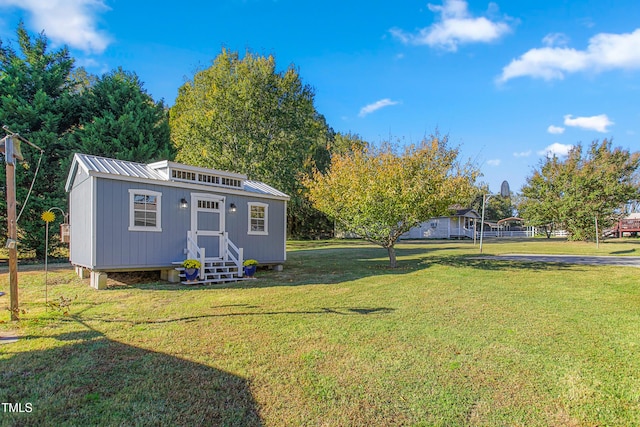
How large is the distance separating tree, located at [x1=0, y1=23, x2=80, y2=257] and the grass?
9.04m

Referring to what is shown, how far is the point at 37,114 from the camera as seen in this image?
14.5 metres

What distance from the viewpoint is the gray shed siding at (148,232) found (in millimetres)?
8305

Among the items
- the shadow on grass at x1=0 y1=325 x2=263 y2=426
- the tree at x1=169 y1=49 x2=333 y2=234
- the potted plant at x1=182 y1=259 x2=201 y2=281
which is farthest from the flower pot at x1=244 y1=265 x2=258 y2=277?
the tree at x1=169 y1=49 x2=333 y2=234

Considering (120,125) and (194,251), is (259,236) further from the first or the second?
(120,125)

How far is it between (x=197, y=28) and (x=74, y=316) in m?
13.0

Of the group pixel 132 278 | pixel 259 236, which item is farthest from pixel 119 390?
pixel 259 236

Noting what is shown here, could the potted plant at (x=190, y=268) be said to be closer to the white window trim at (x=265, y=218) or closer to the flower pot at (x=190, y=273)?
the flower pot at (x=190, y=273)

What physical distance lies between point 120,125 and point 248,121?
24.2 ft

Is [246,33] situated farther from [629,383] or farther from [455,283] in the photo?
[629,383]

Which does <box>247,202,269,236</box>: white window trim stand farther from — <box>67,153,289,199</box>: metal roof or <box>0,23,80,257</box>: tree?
<box>0,23,80,257</box>: tree

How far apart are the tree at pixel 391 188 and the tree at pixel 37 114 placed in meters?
11.2

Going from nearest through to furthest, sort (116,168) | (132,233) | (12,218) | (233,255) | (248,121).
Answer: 1. (12,218)
2. (132,233)
3. (116,168)
4. (233,255)
5. (248,121)

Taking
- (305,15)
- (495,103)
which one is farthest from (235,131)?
(495,103)

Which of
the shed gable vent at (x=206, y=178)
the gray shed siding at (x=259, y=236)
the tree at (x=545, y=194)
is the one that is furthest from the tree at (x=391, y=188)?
the tree at (x=545, y=194)
